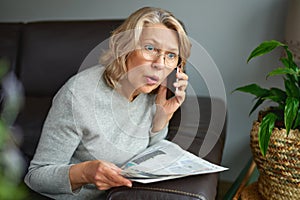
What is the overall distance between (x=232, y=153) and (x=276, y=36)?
60 cm

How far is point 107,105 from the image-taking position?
1.13m

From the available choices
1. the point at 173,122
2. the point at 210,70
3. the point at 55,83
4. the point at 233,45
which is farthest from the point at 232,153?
the point at 210,70

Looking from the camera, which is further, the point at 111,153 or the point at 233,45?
the point at 233,45

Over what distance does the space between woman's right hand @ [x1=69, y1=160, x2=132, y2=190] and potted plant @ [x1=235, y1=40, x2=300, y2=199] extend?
44 cm

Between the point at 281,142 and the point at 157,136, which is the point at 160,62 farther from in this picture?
the point at 281,142

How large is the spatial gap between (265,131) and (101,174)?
497 mm

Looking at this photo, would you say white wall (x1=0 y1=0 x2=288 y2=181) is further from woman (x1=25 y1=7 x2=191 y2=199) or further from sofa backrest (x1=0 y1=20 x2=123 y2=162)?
woman (x1=25 y1=7 x2=191 y2=199)

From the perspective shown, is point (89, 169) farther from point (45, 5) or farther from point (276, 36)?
point (45, 5)

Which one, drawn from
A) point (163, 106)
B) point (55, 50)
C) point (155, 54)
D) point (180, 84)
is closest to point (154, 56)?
point (155, 54)

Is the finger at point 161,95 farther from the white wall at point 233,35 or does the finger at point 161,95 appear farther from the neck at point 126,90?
the white wall at point 233,35

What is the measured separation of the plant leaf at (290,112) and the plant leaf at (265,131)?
0.16 feet

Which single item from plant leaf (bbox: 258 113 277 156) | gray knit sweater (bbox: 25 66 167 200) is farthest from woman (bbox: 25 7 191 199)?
plant leaf (bbox: 258 113 277 156)

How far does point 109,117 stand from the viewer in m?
1.14

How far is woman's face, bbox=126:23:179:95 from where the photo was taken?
1.04 metres
